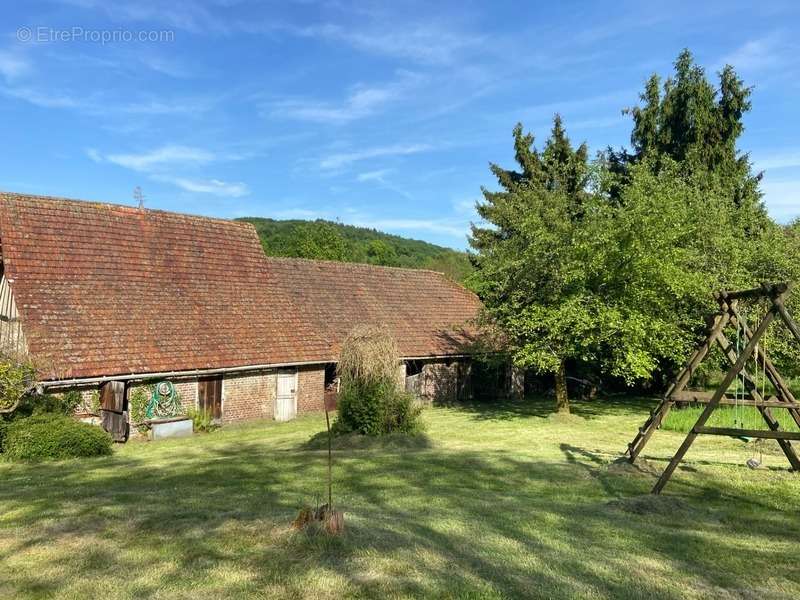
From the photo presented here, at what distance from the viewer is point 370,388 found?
16250 mm

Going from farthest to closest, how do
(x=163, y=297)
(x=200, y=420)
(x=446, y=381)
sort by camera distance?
(x=446, y=381) → (x=163, y=297) → (x=200, y=420)

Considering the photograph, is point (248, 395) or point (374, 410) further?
point (248, 395)

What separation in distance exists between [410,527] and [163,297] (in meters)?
15.4

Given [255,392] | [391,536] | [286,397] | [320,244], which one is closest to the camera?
[391,536]

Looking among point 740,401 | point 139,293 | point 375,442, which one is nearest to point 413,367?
point 375,442

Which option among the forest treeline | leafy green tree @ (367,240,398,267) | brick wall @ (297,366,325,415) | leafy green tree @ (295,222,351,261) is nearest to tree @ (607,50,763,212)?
the forest treeline

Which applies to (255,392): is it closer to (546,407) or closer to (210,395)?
(210,395)

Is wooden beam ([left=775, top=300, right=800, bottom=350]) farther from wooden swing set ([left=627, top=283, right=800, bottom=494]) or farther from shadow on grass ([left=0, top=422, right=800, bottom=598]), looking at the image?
shadow on grass ([left=0, top=422, right=800, bottom=598])

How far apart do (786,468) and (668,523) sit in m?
4.92

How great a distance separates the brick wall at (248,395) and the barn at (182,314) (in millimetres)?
35

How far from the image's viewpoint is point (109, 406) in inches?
669

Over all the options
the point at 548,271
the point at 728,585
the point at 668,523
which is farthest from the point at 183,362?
the point at 728,585

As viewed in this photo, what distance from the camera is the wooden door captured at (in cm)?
1916

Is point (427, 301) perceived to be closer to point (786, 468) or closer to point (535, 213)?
point (535, 213)
